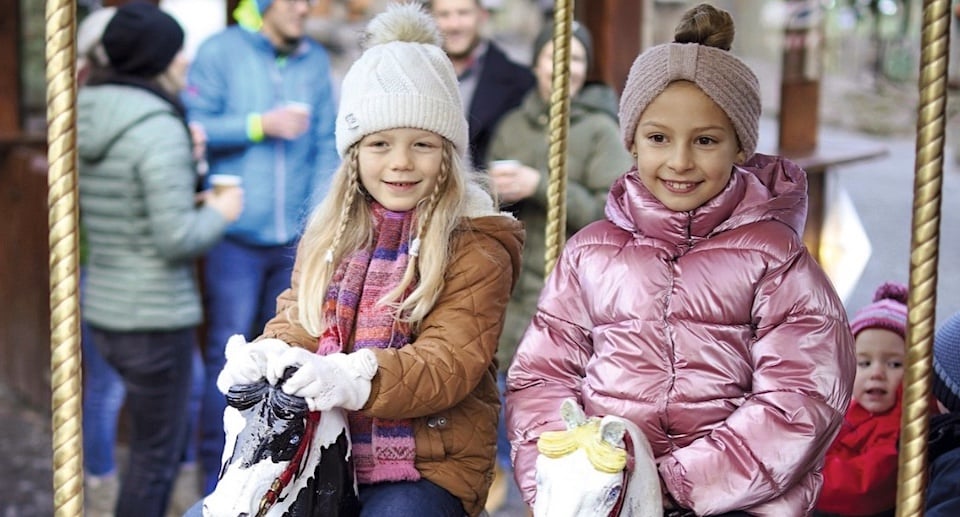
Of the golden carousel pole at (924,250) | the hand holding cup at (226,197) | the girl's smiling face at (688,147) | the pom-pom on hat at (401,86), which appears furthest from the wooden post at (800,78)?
the golden carousel pole at (924,250)

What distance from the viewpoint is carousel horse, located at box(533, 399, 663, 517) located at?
5.23ft

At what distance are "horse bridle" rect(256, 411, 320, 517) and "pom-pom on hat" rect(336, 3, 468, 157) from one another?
56 centimetres

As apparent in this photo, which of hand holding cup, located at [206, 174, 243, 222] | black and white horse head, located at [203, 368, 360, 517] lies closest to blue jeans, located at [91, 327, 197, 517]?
hand holding cup, located at [206, 174, 243, 222]

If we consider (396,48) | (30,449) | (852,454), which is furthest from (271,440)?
(30,449)

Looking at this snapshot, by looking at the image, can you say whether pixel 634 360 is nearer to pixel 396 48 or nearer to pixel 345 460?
pixel 345 460

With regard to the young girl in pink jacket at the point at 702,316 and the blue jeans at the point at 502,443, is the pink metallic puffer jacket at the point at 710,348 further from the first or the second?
the blue jeans at the point at 502,443

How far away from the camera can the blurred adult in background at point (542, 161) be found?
363 cm

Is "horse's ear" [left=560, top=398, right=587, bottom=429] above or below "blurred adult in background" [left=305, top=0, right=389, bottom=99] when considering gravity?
below

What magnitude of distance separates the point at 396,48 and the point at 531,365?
0.60 metres

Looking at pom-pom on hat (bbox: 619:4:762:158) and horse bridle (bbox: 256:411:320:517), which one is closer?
horse bridle (bbox: 256:411:320:517)

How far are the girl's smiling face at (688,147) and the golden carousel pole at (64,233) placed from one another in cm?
88

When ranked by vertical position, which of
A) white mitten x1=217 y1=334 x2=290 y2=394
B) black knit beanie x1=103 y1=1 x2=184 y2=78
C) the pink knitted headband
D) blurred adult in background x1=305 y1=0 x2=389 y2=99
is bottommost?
white mitten x1=217 y1=334 x2=290 y2=394

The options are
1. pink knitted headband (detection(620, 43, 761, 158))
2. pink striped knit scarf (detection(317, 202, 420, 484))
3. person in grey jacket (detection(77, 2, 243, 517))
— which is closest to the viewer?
pink knitted headband (detection(620, 43, 761, 158))

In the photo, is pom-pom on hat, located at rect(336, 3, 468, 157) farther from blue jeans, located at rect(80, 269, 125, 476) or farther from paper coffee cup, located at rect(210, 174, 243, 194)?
blue jeans, located at rect(80, 269, 125, 476)
